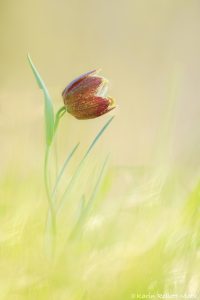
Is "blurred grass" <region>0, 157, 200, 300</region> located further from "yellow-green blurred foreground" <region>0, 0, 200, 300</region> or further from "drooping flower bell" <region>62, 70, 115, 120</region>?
"drooping flower bell" <region>62, 70, 115, 120</region>

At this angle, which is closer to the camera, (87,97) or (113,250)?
(113,250)

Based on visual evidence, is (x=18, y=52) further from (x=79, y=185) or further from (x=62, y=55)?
(x=79, y=185)

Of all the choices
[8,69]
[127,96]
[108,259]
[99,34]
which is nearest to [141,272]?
[108,259]

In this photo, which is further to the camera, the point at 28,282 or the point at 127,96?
the point at 127,96

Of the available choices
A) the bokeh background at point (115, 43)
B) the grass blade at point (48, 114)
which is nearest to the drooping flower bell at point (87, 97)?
the grass blade at point (48, 114)

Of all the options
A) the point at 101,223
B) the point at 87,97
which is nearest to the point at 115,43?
the point at 87,97

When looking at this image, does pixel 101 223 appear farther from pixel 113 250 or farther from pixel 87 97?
pixel 87 97

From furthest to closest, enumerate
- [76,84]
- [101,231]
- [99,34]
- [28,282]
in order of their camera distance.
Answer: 1. [99,34]
2. [76,84]
3. [101,231]
4. [28,282]

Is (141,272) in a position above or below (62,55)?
above
